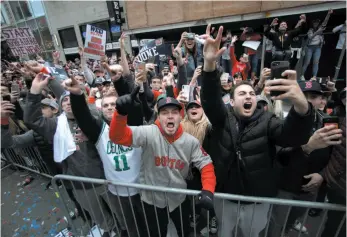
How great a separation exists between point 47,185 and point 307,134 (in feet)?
16.5

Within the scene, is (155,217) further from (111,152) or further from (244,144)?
(244,144)

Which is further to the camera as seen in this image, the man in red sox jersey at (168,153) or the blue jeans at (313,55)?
the blue jeans at (313,55)

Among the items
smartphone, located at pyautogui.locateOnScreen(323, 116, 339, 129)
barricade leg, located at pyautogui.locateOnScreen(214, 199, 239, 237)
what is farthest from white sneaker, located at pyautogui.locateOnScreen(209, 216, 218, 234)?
smartphone, located at pyautogui.locateOnScreen(323, 116, 339, 129)

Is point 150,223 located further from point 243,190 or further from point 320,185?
point 320,185

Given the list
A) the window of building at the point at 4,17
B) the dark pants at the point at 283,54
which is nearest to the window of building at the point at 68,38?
the window of building at the point at 4,17

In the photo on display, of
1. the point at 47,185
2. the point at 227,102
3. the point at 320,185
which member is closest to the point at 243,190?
the point at 320,185

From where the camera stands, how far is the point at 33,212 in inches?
151

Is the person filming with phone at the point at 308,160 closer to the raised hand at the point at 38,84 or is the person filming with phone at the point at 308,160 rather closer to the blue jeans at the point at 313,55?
the raised hand at the point at 38,84

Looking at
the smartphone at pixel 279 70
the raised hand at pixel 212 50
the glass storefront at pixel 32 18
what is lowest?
the smartphone at pixel 279 70

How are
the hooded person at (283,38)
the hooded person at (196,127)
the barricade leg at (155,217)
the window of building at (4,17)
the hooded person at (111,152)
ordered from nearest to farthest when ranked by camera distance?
the hooded person at (111,152) → the barricade leg at (155,217) → the hooded person at (196,127) → the hooded person at (283,38) → the window of building at (4,17)

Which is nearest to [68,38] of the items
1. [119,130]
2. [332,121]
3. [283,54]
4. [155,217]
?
[283,54]

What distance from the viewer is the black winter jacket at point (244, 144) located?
185 centimetres

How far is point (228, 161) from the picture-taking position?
204 centimetres

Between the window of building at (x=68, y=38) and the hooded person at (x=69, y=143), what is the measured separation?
63.3ft
